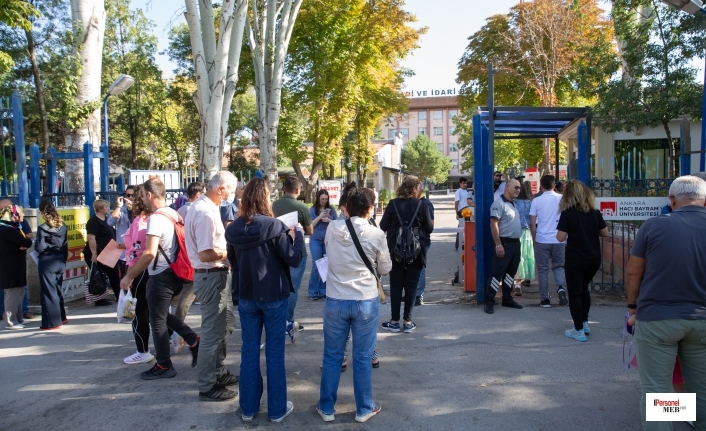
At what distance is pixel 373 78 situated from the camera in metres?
27.0

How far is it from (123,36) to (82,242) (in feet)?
65.0

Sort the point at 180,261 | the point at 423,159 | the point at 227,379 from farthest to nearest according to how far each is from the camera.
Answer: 1. the point at 423,159
2. the point at 180,261
3. the point at 227,379

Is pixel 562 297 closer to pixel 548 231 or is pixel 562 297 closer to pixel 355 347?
pixel 548 231

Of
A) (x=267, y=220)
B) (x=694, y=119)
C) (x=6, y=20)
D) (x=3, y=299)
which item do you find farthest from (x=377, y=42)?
(x=267, y=220)

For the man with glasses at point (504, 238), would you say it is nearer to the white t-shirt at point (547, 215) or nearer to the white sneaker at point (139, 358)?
the white t-shirt at point (547, 215)

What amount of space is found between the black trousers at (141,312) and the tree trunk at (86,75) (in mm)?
5409

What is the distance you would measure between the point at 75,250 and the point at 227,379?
5.39 m

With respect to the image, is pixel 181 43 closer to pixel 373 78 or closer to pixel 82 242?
pixel 373 78

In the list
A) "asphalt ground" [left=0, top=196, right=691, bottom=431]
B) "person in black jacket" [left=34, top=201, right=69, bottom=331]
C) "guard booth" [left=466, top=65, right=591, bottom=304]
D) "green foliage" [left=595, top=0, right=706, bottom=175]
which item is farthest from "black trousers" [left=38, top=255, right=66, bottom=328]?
"green foliage" [left=595, top=0, right=706, bottom=175]

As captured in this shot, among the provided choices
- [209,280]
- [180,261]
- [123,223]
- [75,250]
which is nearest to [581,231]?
[209,280]

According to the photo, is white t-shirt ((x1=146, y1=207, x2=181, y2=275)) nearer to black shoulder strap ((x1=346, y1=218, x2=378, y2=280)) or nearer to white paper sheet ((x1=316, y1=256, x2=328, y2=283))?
white paper sheet ((x1=316, y1=256, x2=328, y2=283))

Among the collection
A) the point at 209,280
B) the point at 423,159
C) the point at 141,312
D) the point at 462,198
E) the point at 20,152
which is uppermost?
the point at 423,159

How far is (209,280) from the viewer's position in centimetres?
452

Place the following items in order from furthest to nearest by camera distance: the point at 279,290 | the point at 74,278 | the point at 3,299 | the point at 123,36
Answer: the point at 123,36 < the point at 74,278 < the point at 3,299 < the point at 279,290
